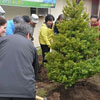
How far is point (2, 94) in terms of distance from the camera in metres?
2.51

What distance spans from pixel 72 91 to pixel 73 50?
964mm

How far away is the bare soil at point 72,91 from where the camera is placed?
4301 millimetres

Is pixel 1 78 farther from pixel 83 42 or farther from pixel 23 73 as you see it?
pixel 83 42

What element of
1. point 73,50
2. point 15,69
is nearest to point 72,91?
point 73,50

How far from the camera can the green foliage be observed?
3893mm

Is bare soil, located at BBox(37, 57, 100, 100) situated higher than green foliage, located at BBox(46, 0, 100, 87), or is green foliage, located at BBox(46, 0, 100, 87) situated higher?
green foliage, located at BBox(46, 0, 100, 87)

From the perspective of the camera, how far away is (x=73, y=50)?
13.0ft

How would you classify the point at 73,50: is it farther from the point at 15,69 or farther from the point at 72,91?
the point at 15,69

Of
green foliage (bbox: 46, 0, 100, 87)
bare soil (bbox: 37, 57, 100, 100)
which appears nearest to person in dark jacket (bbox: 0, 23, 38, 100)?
green foliage (bbox: 46, 0, 100, 87)

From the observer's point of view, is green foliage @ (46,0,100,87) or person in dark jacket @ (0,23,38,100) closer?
person in dark jacket @ (0,23,38,100)

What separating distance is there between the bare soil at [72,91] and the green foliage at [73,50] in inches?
16.6

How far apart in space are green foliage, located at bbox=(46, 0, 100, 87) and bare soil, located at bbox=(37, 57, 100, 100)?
1.39 feet

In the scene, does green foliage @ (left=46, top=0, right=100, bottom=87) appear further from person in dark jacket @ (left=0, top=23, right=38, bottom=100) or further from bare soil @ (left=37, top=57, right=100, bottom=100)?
person in dark jacket @ (left=0, top=23, right=38, bottom=100)

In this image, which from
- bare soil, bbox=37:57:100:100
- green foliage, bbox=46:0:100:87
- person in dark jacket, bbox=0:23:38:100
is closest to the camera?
person in dark jacket, bbox=0:23:38:100
